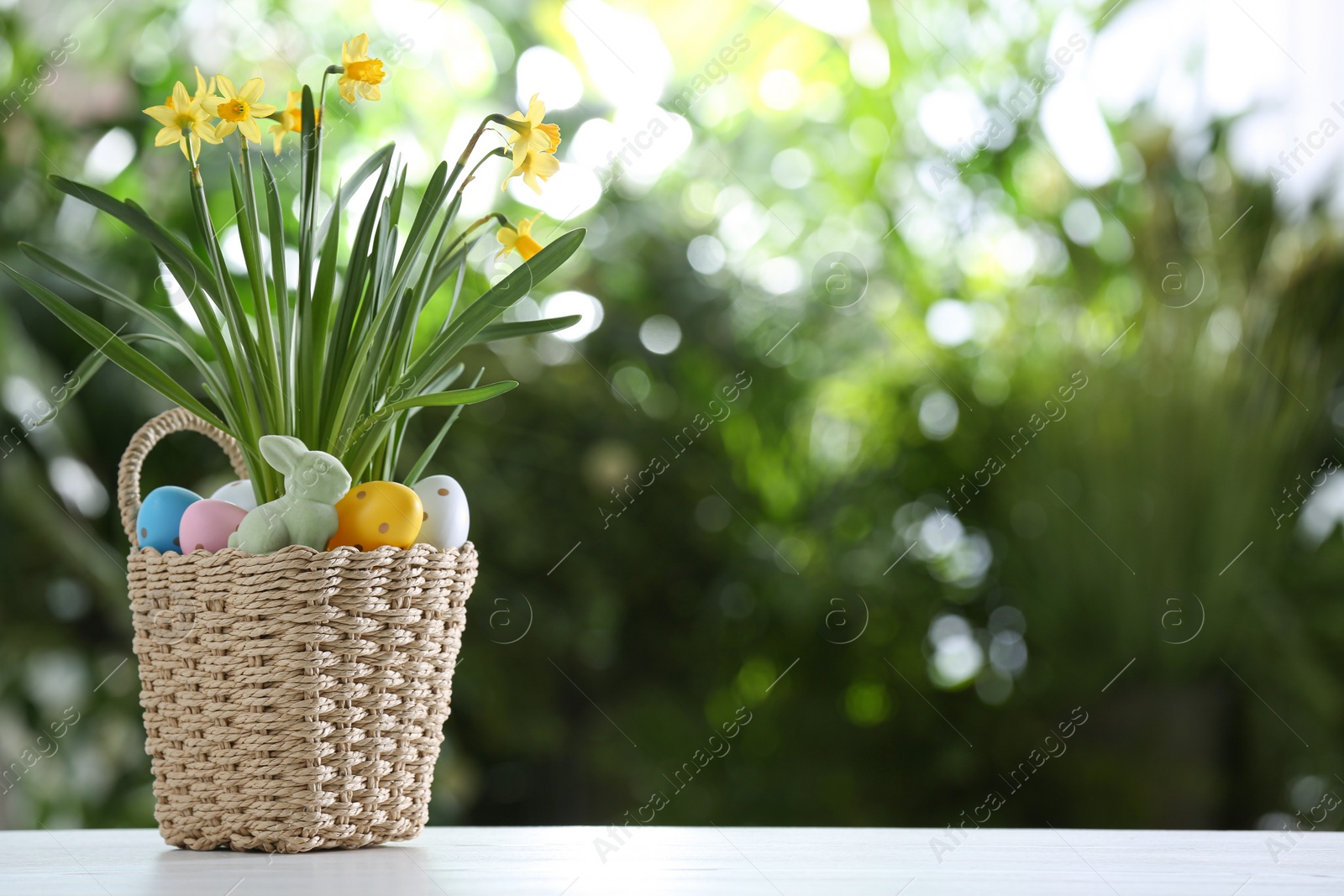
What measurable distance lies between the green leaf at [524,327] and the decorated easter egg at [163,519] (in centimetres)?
21

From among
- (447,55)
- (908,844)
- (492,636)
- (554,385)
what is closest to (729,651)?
(492,636)

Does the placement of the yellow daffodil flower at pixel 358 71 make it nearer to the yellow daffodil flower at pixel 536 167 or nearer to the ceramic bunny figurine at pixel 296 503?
the yellow daffodil flower at pixel 536 167

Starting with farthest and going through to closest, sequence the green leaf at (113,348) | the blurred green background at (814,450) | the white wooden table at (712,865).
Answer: the blurred green background at (814,450) → the green leaf at (113,348) → the white wooden table at (712,865)

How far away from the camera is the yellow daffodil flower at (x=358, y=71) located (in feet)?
2.12

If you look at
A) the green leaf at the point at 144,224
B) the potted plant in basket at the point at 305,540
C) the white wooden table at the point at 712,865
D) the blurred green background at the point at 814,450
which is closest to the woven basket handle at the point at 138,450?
the potted plant in basket at the point at 305,540

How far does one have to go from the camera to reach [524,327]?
68 centimetres

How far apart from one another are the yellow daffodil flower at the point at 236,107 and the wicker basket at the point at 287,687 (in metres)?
0.26

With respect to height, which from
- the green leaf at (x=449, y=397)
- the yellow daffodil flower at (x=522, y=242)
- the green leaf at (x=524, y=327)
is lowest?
the green leaf at (x=449, y=397)

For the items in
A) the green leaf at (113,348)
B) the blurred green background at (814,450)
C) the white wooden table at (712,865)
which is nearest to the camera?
the white wooden table at (712,865)

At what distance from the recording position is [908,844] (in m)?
0.68

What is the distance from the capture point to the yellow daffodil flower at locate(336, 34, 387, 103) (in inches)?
25.4

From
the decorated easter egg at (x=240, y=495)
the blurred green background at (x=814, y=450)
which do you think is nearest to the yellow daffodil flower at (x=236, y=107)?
the decorated easter egg at (x=240, y=495)

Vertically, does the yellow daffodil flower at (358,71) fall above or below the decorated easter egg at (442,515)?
above

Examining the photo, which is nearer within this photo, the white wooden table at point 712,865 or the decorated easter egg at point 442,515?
the white wooden table at point 712,865
